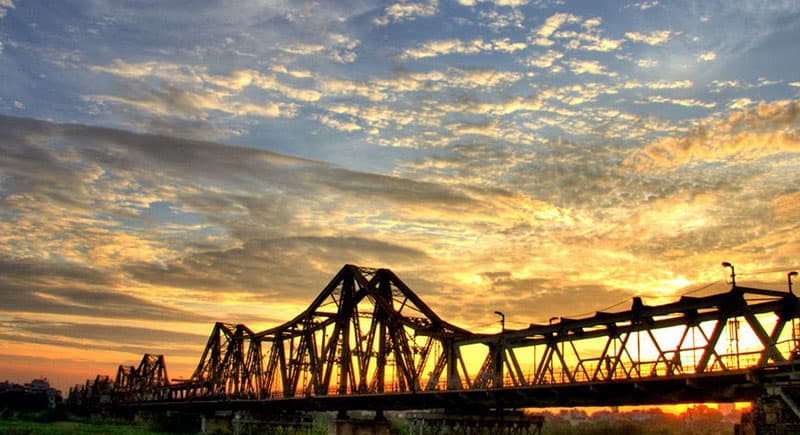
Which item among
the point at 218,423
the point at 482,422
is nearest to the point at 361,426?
the point at 482,422

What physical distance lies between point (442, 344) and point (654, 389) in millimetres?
27302

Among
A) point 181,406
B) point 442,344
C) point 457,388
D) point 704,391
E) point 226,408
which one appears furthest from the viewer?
point 181,406

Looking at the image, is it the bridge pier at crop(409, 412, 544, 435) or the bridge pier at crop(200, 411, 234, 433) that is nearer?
the bridge pier at crop(409, 412, 544, 435)

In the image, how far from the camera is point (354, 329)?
298 feet

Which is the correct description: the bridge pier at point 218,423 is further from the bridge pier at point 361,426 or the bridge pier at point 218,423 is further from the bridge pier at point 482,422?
the bridge pier at point 482,422

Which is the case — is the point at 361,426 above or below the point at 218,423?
above

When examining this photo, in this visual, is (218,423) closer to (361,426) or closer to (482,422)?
(361,426)

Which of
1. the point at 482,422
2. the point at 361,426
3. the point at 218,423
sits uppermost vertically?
the point at 482,422

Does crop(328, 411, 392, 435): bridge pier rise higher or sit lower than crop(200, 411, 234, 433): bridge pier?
higher

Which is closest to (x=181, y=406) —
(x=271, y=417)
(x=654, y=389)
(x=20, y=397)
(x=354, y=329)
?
(x=271, y=417)

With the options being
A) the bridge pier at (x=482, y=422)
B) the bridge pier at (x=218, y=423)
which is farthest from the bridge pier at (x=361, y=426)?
the bridge pier at (x=218, y=423)

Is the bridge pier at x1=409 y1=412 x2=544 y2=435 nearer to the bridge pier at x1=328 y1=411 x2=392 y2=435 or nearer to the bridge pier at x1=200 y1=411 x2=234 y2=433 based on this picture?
the bridge pier at x1=328 y1=411 x2=392 y2=435

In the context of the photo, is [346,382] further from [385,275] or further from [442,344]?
[442,344]

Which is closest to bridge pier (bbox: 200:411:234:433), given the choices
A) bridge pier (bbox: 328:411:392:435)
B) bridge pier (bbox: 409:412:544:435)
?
bridge pier (bbox: 328:411:392:435)
